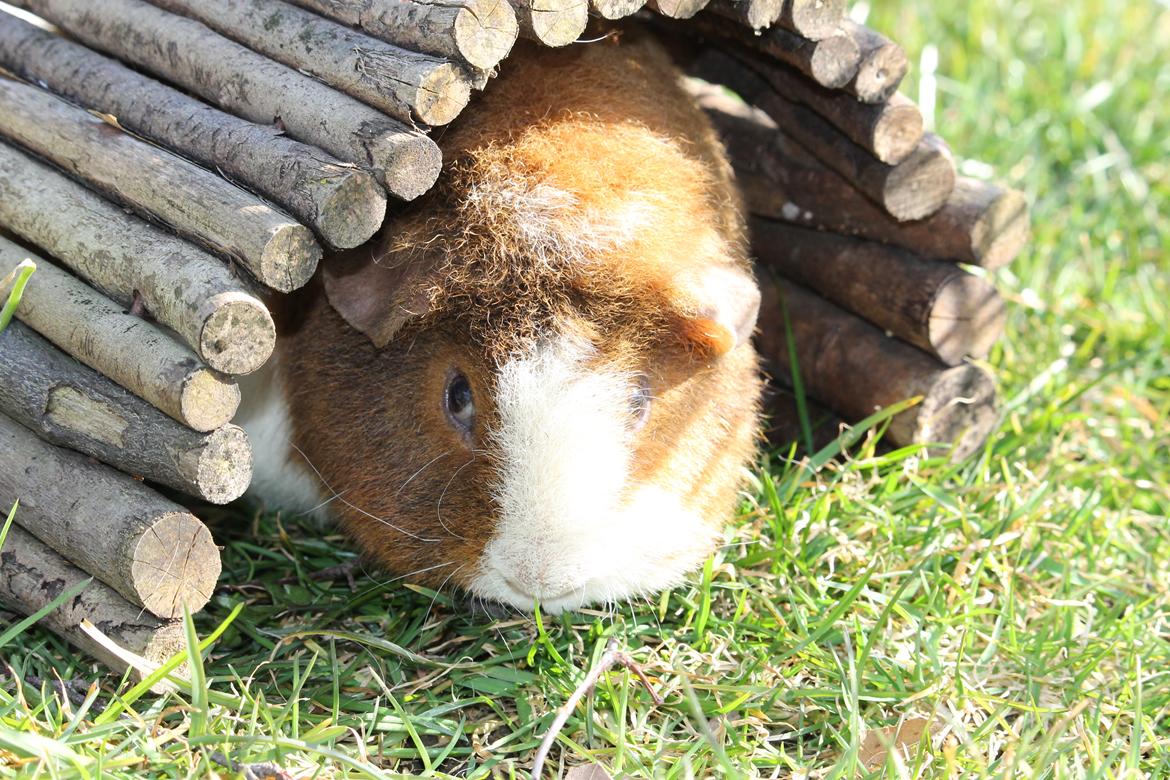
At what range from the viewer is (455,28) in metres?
2.20

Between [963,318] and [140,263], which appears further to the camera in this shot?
[963,318]

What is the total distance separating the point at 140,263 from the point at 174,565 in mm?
569

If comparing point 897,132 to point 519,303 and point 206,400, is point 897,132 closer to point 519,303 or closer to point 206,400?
point 519,303

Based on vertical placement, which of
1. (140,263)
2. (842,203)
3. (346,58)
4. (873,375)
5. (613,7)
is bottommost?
(873,375)

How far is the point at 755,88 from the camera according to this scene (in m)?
3.41

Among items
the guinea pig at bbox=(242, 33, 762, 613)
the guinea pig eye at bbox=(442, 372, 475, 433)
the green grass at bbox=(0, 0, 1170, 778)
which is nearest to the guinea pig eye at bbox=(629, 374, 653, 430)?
the guinea pig at bbox=(242, 33, 762, 613)

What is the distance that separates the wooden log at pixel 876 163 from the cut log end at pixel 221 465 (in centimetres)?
174

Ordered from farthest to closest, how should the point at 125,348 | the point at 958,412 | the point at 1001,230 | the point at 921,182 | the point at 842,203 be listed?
the point at 842,203 < the point at 958,412 < the point at 1001,230 < the point at 921,182 < the point at 125,348

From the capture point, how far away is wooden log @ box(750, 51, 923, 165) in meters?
2.89

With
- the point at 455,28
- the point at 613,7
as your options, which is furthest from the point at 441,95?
the point at 613,7

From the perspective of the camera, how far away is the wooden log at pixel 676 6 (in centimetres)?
252

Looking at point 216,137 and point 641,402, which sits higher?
point 216,137

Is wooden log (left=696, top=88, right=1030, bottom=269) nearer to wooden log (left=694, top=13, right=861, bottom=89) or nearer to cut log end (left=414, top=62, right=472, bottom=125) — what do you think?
wooden log (left=694, top=13, right=861, bottom=89)

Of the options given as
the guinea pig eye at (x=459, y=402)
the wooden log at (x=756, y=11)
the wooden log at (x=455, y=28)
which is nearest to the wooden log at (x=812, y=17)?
the wooden log at (x=756, y=11)
